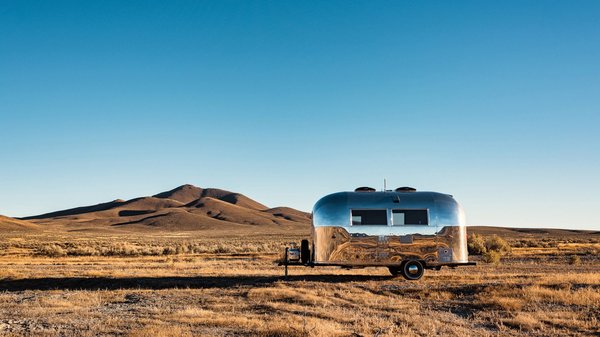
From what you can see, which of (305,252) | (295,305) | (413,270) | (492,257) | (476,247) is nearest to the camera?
(295,305)

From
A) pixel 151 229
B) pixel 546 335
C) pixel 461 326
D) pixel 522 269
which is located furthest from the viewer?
pixel 151 229

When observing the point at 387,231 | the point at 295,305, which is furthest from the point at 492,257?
the point at 295,305

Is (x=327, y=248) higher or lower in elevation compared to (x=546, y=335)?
higher

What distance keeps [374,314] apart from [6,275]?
1690 cm

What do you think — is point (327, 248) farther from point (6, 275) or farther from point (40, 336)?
point (6, 275)

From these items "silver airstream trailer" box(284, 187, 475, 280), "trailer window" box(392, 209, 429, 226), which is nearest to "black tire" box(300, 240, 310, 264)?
"silver airstream trailer" box(284, 187, 475, 280)

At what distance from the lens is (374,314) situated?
13.5m

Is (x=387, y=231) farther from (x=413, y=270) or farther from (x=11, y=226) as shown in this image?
(x=11, y=226)

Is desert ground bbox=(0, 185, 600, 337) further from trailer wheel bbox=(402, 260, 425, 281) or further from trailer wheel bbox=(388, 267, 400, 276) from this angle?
trailer wheel bbox=(388, 267, 400, 276)

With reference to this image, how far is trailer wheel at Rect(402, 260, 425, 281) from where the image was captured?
19.2 metres

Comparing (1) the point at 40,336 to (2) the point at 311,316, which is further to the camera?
(2) the point at 311,316

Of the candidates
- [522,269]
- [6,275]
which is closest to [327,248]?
[522,269]

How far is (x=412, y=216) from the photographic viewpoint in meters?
19.0

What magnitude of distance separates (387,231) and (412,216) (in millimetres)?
987
